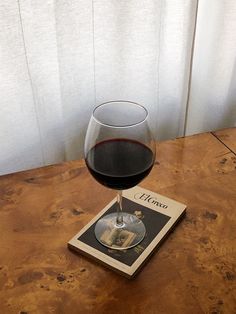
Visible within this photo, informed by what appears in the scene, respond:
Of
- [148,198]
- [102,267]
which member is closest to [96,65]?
[148,198]

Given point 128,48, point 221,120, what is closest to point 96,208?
point 128,48

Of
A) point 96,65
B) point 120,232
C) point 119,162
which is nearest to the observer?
point 119,162

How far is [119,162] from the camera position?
639 mm

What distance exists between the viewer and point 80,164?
931 mm

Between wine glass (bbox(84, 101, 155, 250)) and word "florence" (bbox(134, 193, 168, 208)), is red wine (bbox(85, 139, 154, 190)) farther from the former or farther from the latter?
word "florence" (bbox(134, 193, 168, 208))

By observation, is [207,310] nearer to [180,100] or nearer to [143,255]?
[143,255]

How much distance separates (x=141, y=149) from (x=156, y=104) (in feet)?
1.99

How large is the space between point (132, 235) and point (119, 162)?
0.16 meters

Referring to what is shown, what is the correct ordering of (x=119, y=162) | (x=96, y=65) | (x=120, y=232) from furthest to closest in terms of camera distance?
(x=96, y=65), (x=120, y=232), (x=119, y=162)

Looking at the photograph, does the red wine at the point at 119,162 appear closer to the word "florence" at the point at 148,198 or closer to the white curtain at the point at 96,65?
the word "florence" at the point at 148,198

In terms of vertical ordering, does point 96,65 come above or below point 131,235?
above

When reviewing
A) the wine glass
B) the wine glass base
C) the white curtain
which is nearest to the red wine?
the wine glass

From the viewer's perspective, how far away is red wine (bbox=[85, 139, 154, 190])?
63 centimetres

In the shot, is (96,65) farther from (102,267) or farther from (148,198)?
(102,267)
